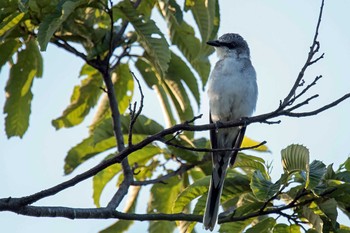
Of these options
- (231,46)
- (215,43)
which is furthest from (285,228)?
(231,46)

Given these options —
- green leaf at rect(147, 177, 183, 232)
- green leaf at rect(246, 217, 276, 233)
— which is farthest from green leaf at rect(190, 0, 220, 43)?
green leaf at rect(246, 217, 276, 233)

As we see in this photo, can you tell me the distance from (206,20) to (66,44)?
1.16 m

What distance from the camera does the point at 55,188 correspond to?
4543 mm

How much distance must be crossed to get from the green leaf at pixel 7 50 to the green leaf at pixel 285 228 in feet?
9.58

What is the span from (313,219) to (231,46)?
358 centimetres

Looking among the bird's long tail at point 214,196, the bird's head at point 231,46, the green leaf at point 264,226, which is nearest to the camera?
the green leaf at point 264,226

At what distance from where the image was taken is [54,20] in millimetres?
5590

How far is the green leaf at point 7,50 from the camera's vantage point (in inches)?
266

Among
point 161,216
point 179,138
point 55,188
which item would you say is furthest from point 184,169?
point 55,188

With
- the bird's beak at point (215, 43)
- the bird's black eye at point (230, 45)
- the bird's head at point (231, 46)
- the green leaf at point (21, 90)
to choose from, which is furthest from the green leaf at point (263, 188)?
the bird's black eye at point (230, 45)

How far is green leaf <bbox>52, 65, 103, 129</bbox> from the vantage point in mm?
7398

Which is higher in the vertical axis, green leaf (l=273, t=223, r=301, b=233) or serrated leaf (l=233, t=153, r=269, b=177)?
serrated leaf (l=233, t=153, r=269, b=177)

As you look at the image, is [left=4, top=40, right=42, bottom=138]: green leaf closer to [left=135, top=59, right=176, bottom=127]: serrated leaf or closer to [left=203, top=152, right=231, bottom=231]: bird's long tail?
[left=135, top=59, right=176, bottom=127]: serrated leaf

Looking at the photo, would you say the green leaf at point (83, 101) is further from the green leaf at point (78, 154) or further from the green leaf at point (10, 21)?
the green leaf at point (10, 21)
